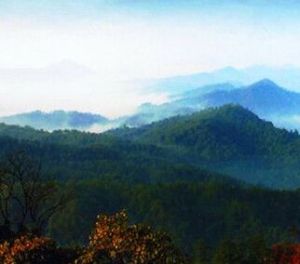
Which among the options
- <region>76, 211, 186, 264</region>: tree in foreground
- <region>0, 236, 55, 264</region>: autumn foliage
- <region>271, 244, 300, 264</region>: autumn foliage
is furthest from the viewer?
<region>271, 244, 300, 264</region>: autumn foliage

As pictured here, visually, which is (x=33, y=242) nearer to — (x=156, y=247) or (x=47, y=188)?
(x=156, y=247)

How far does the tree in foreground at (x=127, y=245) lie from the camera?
180 feet

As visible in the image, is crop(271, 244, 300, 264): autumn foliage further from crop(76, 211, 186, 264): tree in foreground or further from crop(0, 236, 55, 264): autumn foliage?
crop(76, 211, 186, 264): tree in foreground

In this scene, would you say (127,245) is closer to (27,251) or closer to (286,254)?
(27,251)

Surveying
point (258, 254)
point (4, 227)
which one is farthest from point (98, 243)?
point (258, 254)

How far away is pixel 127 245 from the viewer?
182ft

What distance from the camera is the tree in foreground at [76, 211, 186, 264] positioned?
180 feet

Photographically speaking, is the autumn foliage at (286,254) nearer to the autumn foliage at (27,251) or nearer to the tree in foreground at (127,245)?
the autumn foliage at (27,251)

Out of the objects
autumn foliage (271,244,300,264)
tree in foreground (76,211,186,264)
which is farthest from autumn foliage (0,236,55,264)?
autumn foliage (271,244,300,264)

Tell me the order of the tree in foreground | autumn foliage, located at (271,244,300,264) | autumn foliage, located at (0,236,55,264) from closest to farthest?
the tree in foreground → autumn foliage, located at (0,236,55,264) → autumn foliage, located at (271,244,300,264)

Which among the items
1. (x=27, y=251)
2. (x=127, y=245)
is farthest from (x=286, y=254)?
(x=127, y=245)

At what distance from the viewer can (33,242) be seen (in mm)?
66188

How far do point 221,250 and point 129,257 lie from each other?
56263 mm

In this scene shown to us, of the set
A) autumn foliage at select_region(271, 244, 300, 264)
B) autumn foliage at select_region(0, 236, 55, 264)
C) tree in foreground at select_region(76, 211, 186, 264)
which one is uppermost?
tree in foreground at select_region(76, 211, 186, 264)
